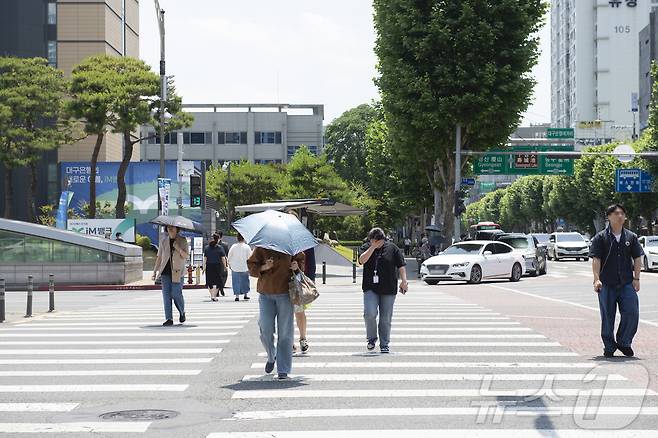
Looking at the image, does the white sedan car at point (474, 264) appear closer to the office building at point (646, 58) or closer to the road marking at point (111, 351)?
the road marking at point (111, 351)

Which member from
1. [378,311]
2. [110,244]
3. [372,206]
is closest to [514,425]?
[378,311]

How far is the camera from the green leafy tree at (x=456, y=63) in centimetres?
4203

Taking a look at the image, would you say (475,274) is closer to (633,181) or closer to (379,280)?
(379,280)

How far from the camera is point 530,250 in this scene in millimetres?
38719

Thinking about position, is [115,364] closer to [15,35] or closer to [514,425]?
[514,425]

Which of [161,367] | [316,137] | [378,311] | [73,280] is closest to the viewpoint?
[161,367]

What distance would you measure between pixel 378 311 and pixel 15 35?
58.8 meters

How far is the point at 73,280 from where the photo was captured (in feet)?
111

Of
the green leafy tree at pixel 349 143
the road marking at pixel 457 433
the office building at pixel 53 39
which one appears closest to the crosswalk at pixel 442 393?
the road marking at pixel 457 433

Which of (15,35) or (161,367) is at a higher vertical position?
(15,35)

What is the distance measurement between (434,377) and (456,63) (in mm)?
33473

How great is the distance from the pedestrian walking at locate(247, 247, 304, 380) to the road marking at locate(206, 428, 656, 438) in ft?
9.56

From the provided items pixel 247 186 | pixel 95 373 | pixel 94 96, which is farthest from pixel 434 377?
pixel 247 186

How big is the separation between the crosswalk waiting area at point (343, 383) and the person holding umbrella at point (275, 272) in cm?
34
